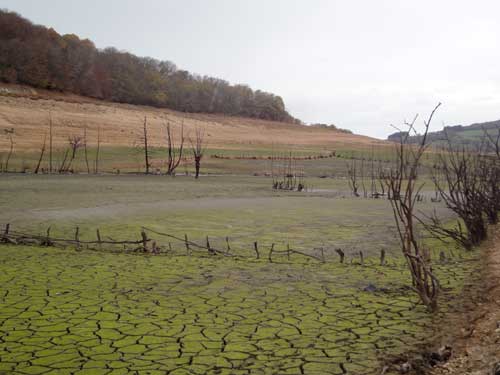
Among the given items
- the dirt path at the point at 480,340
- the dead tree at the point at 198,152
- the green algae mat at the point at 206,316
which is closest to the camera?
the dirt path at the point at 480,340

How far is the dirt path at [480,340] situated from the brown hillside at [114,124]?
2927 centimetres

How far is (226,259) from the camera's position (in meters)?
7.49

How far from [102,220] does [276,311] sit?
6974 millimetres

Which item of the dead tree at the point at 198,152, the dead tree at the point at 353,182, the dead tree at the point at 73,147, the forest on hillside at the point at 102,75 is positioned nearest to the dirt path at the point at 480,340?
the dead tree at the point at 353,182

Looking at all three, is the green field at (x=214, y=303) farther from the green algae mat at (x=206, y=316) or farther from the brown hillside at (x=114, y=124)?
the brown hillside at (x=114, y=124)

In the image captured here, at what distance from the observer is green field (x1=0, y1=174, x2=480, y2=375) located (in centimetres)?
395

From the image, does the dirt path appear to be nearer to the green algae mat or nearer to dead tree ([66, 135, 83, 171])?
the green algae mat

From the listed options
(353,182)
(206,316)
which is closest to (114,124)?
(353,182)

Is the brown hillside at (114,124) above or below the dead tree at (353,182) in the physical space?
above

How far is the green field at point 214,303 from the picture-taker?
13.0 ft

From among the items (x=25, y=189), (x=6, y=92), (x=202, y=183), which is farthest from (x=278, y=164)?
(x=6, y=92)

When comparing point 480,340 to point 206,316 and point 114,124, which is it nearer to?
point 206,316

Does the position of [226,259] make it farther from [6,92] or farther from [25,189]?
[6,92]

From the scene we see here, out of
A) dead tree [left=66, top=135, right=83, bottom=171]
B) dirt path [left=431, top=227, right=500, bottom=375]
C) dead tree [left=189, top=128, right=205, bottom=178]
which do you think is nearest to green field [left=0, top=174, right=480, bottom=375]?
dirt path [left=431, top=227, right=500, bottom=375]
